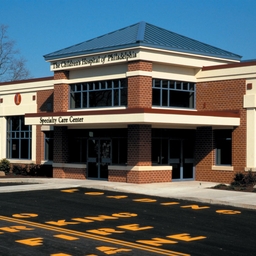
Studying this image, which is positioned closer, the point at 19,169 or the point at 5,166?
the point at 19,169

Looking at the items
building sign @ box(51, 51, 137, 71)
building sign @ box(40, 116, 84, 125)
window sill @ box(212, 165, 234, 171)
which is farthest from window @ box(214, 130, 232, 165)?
building sign @ box(40, 116, 84, 125)

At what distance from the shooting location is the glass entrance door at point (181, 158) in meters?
27.3

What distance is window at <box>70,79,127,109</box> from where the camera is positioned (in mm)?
26312

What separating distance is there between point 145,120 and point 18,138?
1352 cm

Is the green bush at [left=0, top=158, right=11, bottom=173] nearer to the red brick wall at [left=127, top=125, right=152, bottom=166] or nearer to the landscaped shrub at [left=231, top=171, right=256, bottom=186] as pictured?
the red brick wall at [left=127, top=125, right=152, bottom=166]

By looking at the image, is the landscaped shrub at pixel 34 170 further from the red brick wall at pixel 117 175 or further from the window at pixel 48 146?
the red brick wall at pixel 117 175

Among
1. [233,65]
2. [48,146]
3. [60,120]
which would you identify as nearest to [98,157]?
[60,120]

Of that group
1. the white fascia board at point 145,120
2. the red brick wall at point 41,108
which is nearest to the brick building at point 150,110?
the white fascia board at point 145,120

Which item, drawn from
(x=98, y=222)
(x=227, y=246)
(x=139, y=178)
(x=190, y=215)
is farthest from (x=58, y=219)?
(x=139, y=178)

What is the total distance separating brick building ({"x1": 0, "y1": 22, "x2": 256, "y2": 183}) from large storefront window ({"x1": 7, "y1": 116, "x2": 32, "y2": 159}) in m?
4.44

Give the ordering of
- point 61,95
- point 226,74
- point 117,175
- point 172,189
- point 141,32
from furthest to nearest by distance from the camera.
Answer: point 61,95, point 141,32, point 226,74, point 117,175, point 172,189

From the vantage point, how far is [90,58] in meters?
27.0

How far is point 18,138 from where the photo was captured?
34031 mm

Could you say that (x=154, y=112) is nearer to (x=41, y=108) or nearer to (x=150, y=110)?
(x=150, y=110)
